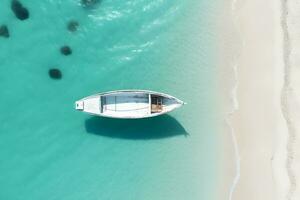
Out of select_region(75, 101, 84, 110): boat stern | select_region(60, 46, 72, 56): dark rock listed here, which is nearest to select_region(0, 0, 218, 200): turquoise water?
select_region(60, 46, 72, 56): dark rock

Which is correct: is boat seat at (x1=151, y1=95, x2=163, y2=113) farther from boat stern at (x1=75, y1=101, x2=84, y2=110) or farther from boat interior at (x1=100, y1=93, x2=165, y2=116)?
boat stern at (x1=75, y1=101, x2=84, y2=110)

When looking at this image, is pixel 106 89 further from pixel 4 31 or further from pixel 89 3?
pixel 4 31

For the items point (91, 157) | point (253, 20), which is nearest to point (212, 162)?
point (91, 157)

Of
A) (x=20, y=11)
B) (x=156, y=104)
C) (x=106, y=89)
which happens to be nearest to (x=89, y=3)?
(x=20, y=11)

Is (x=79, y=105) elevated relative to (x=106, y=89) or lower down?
lower down

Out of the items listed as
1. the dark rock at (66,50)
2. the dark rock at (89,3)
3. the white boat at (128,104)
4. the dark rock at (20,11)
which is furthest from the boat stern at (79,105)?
the dark rock at (20,11)
